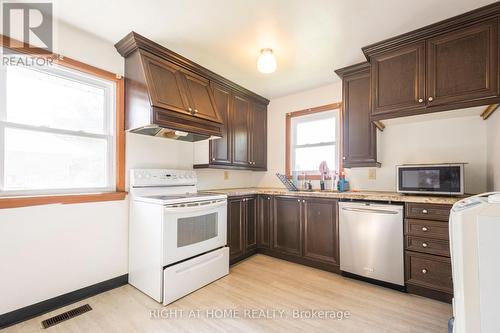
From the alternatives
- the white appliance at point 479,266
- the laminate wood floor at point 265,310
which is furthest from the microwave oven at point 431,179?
the white appliance at point 479,266

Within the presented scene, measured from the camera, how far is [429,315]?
1.86 m

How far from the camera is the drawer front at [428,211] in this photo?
2045 mm

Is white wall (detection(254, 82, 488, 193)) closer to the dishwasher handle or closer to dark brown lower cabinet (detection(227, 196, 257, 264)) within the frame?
the dishwasher handle

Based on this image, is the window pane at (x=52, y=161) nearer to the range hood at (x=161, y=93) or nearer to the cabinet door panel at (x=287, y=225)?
the range hood at (x=161, y=93)

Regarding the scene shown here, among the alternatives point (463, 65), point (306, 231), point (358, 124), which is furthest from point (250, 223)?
point (463, 65)

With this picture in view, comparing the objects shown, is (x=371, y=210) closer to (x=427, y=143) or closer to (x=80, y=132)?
(x=427, y=143)

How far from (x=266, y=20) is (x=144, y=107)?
1379 mm

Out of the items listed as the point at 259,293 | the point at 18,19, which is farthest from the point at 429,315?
the point at 18,19

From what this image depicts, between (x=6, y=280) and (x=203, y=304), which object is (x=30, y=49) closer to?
(x=6, y=280)

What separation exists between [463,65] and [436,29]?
0.40 m

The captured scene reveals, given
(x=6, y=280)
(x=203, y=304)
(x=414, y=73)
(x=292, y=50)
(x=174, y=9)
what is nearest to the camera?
(x=6, y=280)

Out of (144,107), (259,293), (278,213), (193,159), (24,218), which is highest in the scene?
(144,107)

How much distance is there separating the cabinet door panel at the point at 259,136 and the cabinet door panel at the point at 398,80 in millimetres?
1843

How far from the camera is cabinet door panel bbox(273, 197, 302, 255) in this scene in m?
2.99
